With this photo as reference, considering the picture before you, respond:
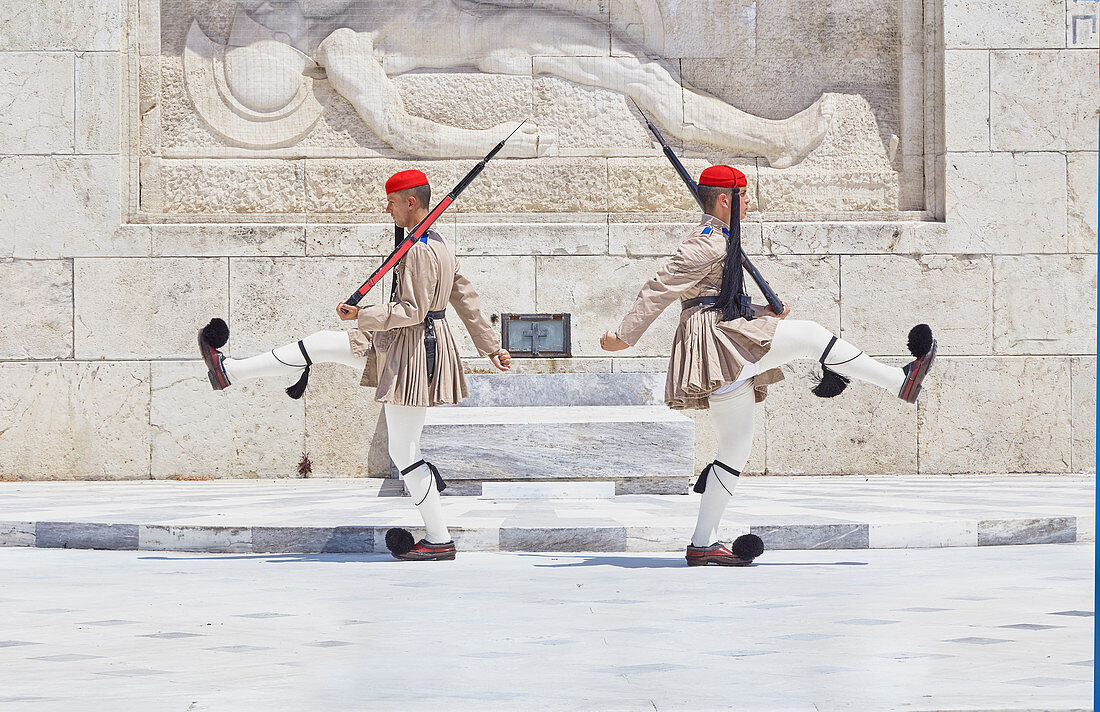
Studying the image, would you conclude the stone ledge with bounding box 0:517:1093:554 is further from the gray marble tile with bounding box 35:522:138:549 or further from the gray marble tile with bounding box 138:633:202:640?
the gray marble tile with bounding box 138:633:202:640

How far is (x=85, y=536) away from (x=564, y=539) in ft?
8.05

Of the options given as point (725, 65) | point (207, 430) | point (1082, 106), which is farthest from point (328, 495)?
point (1082, 106)

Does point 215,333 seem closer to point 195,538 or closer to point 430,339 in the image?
point 430,339

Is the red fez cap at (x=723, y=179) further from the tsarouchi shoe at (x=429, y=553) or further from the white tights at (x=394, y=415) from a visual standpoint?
the tsarouchi shoe at (x=429, y=553)

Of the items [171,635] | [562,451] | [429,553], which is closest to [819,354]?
[429,553]

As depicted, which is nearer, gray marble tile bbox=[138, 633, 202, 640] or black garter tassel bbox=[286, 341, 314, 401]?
gray marble tile bbox=[138, 633, 202, 640]

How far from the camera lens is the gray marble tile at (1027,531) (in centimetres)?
706

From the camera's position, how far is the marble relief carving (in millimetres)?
11320

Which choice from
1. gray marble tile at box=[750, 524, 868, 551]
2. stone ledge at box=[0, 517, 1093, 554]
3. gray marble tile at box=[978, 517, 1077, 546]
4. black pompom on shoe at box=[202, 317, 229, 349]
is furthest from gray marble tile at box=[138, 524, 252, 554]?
gray marble tile at box=[978, 517, 1077, 546]

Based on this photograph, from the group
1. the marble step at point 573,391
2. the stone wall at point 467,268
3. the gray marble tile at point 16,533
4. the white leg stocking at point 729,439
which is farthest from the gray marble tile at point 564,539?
the stone wall at point 467,268

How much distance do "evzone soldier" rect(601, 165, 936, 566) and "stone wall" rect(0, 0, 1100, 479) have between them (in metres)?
4.84

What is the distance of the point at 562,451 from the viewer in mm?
9047

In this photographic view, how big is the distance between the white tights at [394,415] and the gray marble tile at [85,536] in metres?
1.28

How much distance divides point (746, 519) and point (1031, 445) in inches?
181
